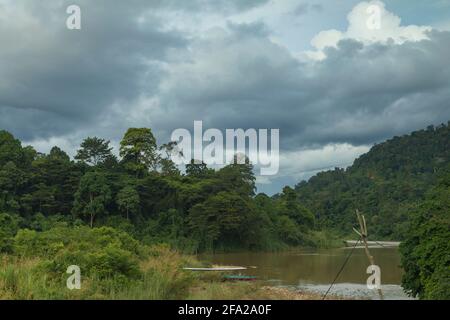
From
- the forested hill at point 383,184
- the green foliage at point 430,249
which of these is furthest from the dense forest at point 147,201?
the green foliage at point 430,249

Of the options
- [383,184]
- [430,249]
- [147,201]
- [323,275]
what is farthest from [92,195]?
[383,184]

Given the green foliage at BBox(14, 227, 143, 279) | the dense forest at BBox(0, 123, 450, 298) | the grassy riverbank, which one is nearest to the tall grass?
the grassy riverbank

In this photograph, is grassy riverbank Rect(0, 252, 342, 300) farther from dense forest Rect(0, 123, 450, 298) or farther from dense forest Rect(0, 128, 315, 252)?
dense forest Rect(0, 128, 315, 252)

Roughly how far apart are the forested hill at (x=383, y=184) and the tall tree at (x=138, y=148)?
88.5 feet

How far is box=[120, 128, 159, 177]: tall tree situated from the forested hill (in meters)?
27.0

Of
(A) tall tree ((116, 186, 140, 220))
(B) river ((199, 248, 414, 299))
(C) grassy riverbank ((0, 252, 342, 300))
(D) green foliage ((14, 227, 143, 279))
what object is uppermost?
(A) tall tree ((116, 186, 140, 220))

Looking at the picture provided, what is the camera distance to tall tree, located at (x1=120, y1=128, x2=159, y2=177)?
1802 inches

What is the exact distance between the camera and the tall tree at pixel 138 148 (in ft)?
150

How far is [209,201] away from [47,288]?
32486mm

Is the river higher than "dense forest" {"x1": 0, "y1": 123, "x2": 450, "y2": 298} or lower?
lower

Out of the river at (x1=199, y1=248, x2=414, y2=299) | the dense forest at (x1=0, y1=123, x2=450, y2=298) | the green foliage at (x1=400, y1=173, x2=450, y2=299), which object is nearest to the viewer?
the green foliage at (x1=400, y1=173, x2=450, y2=299)

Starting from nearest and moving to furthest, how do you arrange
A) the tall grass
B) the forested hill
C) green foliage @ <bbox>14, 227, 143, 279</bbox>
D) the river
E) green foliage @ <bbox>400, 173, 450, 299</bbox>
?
the tall grass < green foliage @ <bbox>14, 227, 143, 279</bbox> < green foliage @ <bbox>400, 173, 450, 299</bbox> < the river < the forested hill

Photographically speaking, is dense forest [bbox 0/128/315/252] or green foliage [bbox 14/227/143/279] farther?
dense forest [bbox 0/128/315/252]
